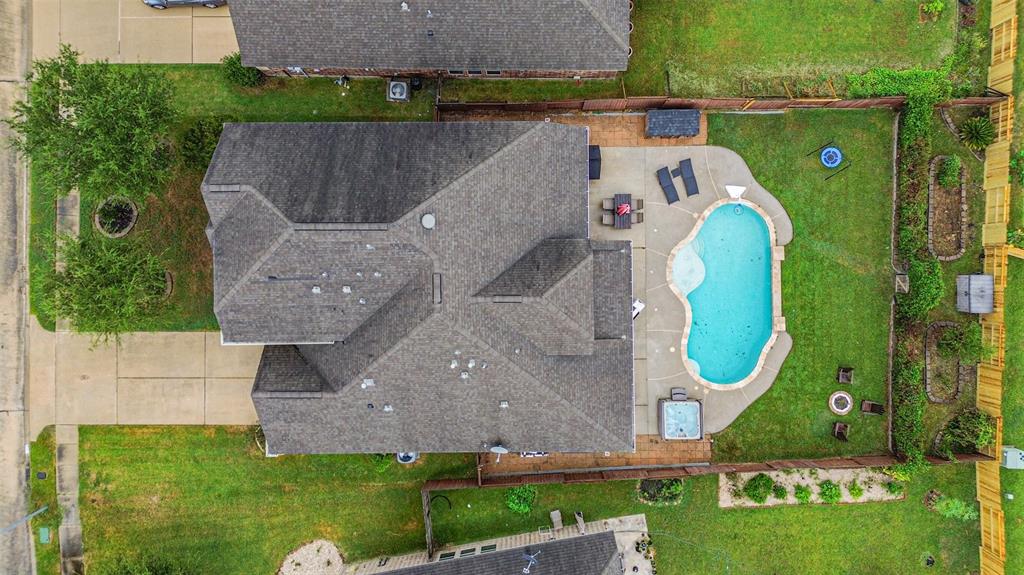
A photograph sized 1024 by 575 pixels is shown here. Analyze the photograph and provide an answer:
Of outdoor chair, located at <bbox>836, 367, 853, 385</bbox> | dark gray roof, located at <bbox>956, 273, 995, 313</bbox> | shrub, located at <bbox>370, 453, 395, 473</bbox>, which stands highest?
dark gray roof, located at <bbox>956, 273, 995, 313</bbox>

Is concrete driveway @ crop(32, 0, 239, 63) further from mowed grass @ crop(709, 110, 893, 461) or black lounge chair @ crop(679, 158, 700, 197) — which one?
mowed grass @ crop(709, 110, 893, 461)

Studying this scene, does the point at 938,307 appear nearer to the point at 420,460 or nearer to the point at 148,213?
the point at 420,460

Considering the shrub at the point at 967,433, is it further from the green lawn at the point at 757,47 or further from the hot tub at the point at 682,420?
the green lawn at the point at 757,47

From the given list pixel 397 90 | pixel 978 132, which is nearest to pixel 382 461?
pixel 397 90

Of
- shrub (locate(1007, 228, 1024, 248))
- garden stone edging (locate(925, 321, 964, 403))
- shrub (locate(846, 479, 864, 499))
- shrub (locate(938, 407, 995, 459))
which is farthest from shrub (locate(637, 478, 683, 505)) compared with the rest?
shrub (locate(1007, 228, 1024, 248))

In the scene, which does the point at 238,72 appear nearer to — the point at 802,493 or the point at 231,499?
the point at 231,499

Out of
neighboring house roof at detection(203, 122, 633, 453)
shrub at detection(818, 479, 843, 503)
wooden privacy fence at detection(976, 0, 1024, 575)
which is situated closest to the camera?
neighboring house roof at detection(203, 122, 633, 453)
